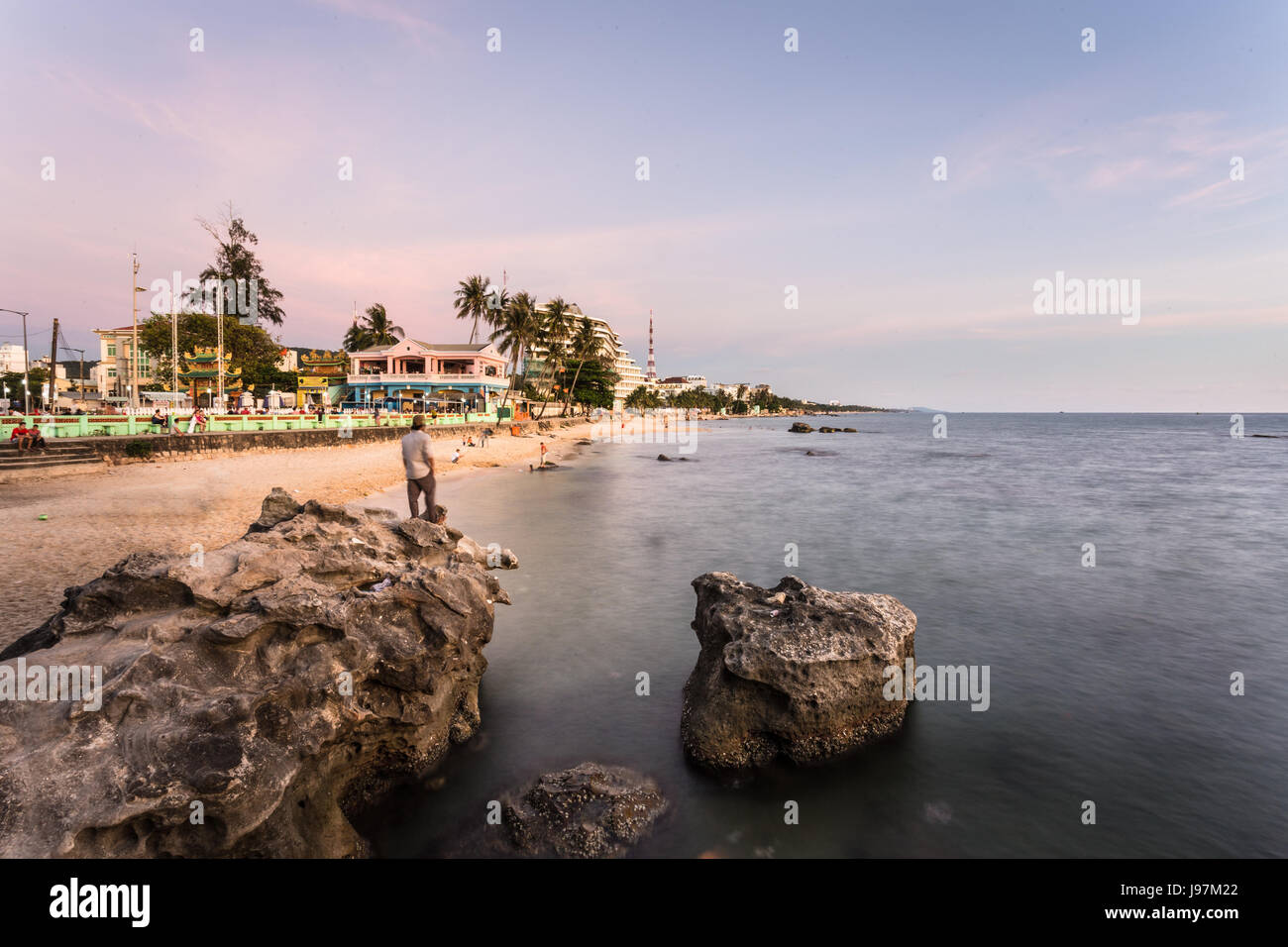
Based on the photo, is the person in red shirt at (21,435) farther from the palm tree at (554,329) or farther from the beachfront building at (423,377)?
the palm tree at (554,329)

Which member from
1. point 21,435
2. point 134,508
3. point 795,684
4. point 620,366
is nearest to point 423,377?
point 21,435

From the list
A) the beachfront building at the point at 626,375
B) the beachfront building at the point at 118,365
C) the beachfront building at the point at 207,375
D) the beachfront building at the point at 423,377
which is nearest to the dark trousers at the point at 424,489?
the beachfront building at the point at 207,375

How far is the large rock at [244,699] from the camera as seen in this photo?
402 cm

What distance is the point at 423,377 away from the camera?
63.1 meters

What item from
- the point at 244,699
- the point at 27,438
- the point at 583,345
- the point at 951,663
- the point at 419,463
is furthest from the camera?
the point at 583,345

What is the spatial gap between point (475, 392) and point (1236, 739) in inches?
2551

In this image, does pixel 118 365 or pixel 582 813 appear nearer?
pixel 582 813

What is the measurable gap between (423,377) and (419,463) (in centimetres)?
5682

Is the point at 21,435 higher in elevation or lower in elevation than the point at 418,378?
lower

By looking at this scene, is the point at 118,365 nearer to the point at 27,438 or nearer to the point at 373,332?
the point at 373,332

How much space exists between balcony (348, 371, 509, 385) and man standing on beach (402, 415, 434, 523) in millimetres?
55054

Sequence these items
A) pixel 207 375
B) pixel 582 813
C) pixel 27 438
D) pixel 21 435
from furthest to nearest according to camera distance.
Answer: pixel 207 375 < pixel 21 435 < pixel 27 438 < pixel 582 813
